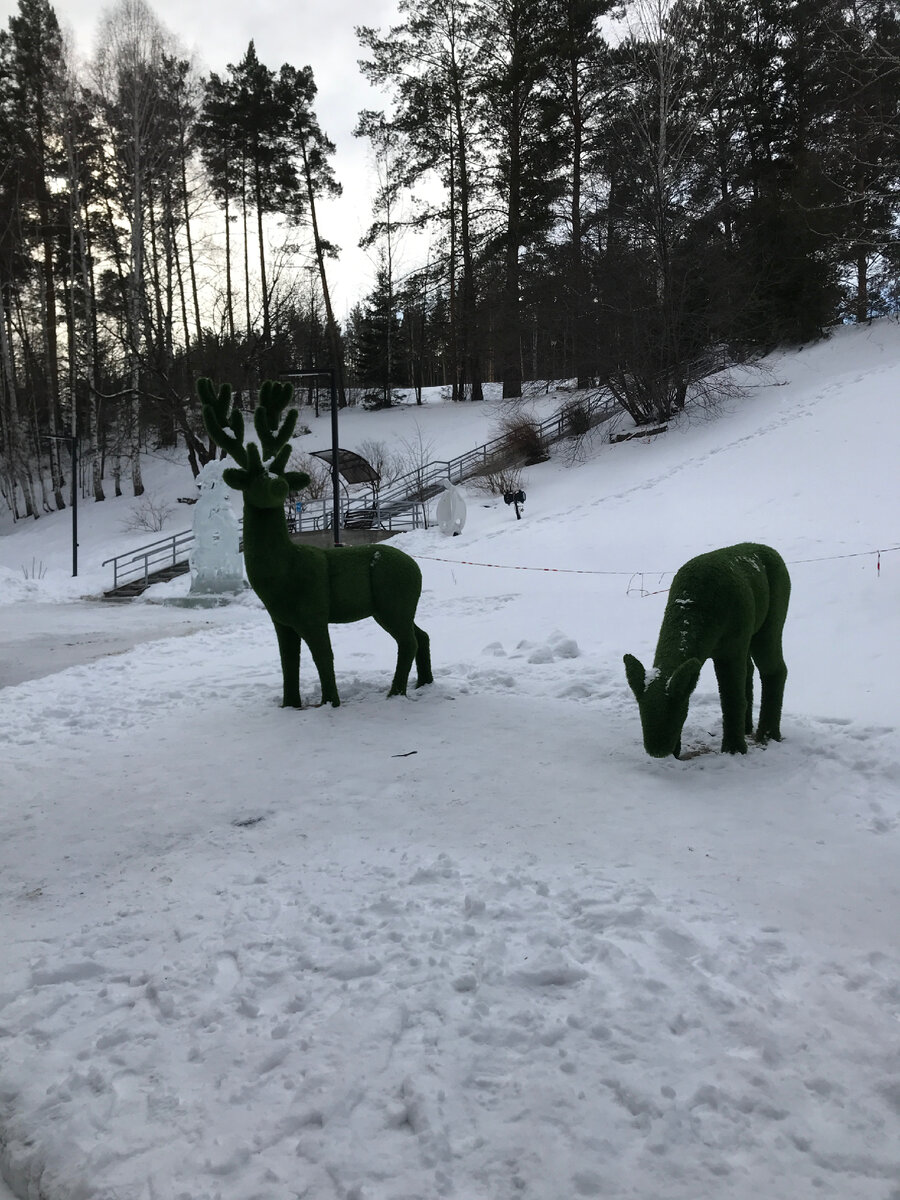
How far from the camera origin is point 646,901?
3074 millimetres

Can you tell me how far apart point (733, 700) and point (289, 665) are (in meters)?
3.45

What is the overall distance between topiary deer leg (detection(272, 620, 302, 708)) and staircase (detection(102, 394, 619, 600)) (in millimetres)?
12419

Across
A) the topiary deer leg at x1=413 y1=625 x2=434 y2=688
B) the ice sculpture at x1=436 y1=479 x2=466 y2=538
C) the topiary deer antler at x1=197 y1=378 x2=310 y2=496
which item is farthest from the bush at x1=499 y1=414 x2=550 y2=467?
the topiary deer antler at x1=197 y1=378 x2=310 y2=496

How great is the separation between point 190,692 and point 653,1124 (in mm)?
5493

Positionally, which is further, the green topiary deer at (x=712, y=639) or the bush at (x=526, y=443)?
the bush at (x=526, y=443)

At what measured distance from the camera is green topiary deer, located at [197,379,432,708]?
230 inches

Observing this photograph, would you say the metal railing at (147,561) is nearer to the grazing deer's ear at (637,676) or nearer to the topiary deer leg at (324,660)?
the topiary deer leg at (324,660)

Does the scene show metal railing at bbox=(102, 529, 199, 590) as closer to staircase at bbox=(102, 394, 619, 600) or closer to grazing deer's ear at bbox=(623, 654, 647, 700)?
staircase at bbox=(102, 394, 619, 600)

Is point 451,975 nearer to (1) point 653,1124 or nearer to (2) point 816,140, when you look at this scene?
(1) point 653,1124

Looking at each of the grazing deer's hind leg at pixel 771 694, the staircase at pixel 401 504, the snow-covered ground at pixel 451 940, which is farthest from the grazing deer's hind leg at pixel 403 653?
the staircase at pixel 401 504

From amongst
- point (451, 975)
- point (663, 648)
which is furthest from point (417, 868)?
point (663, 648)

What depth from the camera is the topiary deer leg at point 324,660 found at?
19.7ft

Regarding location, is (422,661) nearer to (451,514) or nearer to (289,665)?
(289,665)

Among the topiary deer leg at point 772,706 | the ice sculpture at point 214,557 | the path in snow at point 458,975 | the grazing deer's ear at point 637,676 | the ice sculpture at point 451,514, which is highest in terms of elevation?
the ice sculpture at point 451,514
